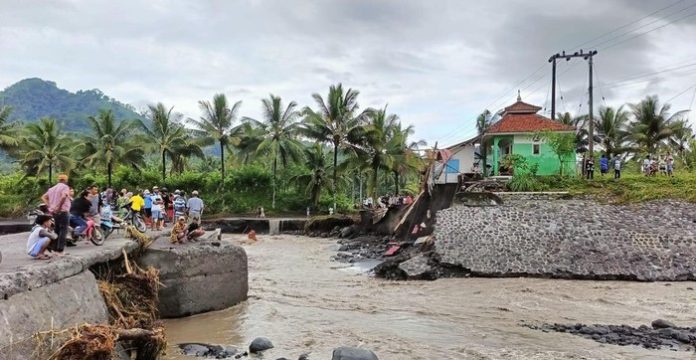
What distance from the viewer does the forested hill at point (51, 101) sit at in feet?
473

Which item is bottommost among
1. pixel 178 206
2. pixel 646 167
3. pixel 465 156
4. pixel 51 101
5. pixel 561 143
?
pixel 178 206

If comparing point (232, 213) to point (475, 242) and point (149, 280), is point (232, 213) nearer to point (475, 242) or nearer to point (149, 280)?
point (475, 242)

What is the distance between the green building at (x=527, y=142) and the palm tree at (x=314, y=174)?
1487 cm

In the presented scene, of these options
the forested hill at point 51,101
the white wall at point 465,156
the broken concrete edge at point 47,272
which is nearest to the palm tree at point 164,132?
the white wall at point 465,156

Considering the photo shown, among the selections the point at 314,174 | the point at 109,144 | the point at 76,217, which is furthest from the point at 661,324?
the point at 109,144

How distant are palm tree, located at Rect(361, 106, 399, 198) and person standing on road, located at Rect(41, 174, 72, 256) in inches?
1201

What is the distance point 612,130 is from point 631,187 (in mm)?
23647

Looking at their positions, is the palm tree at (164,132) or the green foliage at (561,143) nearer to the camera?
the green foliage at (561,143)

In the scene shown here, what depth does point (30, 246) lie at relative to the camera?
9469 mm

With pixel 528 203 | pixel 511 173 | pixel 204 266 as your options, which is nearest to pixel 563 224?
pixel 528 203

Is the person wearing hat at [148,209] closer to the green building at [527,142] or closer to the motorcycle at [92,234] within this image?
the motorcycle at [92,234]

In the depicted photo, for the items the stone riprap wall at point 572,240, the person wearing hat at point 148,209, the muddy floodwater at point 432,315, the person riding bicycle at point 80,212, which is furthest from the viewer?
the stone riprap wall at point 572,240

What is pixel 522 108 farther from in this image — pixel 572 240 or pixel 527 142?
pixel 572 240

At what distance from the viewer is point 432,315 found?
47.2ft
